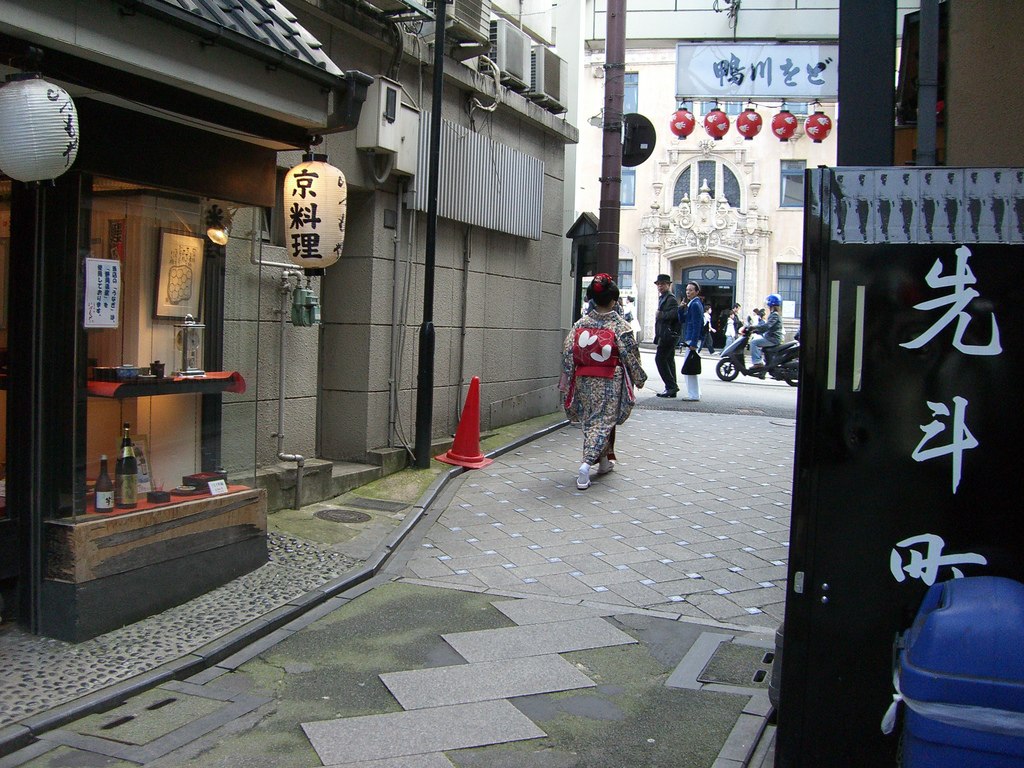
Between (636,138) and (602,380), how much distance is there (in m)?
4.99

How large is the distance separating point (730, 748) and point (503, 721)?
43.5 inches

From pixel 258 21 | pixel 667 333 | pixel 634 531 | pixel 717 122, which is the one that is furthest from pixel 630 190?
pixel 258 21

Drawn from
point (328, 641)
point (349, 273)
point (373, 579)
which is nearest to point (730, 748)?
point (328, 641)

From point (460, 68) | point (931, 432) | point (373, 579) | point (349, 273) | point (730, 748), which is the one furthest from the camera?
point (460, 68)

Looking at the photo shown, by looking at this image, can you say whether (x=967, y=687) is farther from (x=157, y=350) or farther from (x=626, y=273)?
(x=626, y=273)

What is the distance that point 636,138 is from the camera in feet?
42.8

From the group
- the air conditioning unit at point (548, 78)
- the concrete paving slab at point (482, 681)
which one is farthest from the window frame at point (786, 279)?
the concrete paving slab at point (482, 681)

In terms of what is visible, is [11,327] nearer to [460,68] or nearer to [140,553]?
[140,553]

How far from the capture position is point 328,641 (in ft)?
18.7

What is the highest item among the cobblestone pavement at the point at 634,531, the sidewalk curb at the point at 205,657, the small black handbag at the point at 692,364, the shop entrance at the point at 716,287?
the shop entrance at the point at 716,287

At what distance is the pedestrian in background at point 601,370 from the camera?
30.9 feet

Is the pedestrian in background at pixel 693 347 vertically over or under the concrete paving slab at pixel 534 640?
over

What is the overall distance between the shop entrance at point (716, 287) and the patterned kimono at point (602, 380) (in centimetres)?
2877

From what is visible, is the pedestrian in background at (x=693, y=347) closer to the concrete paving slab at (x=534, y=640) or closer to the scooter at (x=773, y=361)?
the scooter at (x=773, y=361)
